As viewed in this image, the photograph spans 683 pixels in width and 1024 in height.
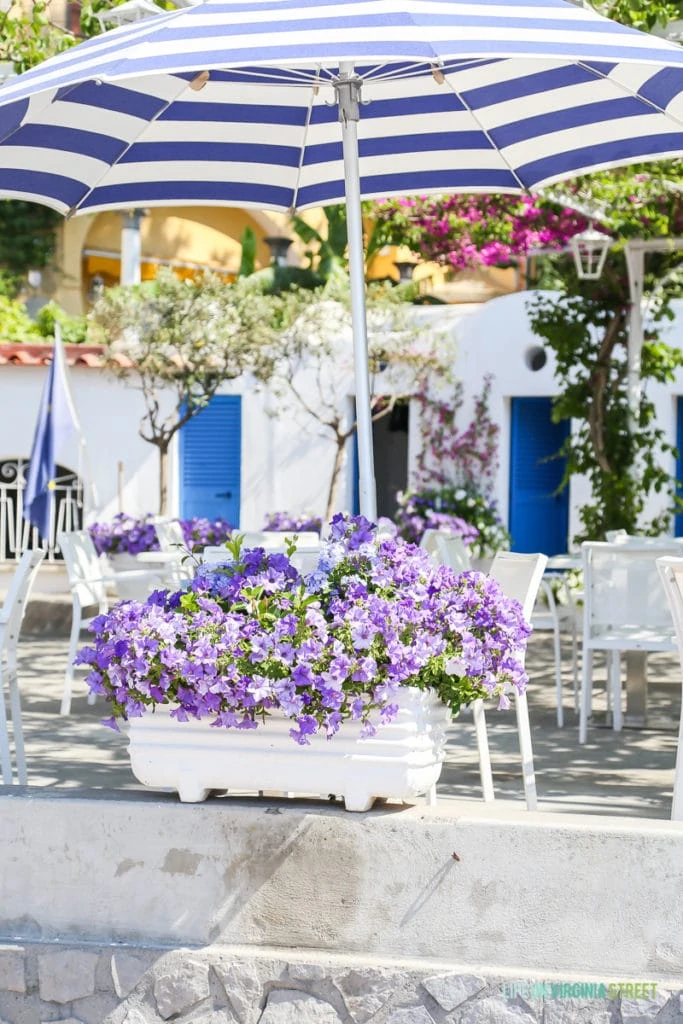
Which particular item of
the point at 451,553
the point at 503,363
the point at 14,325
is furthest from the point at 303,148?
the point at 14,325

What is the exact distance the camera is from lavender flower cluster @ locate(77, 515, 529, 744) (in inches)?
125

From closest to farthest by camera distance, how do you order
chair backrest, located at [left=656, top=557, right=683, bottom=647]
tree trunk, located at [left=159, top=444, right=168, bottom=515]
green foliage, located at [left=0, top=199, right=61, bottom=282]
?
chair backrest, located at [left=656, top=557, right=683, bottom=647], tree trunk, located at [left=159, top=444, right=168, bottom=515], green foliage, located at [left=0, top=199, right=61, bottom=282]

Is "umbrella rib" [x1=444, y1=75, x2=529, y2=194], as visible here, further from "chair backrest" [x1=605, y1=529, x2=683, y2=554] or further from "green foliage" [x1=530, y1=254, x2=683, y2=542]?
"green foliage" [x1=530, y1=254, x2=683, y2=542]

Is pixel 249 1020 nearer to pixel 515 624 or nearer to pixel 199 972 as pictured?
pixel 199 972

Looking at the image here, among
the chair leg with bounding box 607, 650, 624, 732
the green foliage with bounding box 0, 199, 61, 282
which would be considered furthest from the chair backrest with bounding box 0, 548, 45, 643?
the green foliage with bounding box 0, 199, 61, 282

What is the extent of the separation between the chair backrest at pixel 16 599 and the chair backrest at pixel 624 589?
101 inches

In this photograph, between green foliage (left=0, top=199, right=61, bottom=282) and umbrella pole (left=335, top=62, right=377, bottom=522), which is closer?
umbrella pole (left=335, top=62, right=377, bottom=522)

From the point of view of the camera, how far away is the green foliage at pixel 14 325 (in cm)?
1540

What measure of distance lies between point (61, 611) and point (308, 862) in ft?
26.9

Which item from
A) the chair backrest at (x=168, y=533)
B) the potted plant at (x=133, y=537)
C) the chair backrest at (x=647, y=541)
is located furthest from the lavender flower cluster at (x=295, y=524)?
the chair backrest at (x=647, y=541)

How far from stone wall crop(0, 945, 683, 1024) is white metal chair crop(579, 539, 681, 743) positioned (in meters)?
3.44

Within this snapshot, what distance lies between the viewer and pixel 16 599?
16.6 ft

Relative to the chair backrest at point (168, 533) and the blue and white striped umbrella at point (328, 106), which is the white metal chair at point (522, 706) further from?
the chair backrest at point (168, 533)

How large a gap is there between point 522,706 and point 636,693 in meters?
2.82
